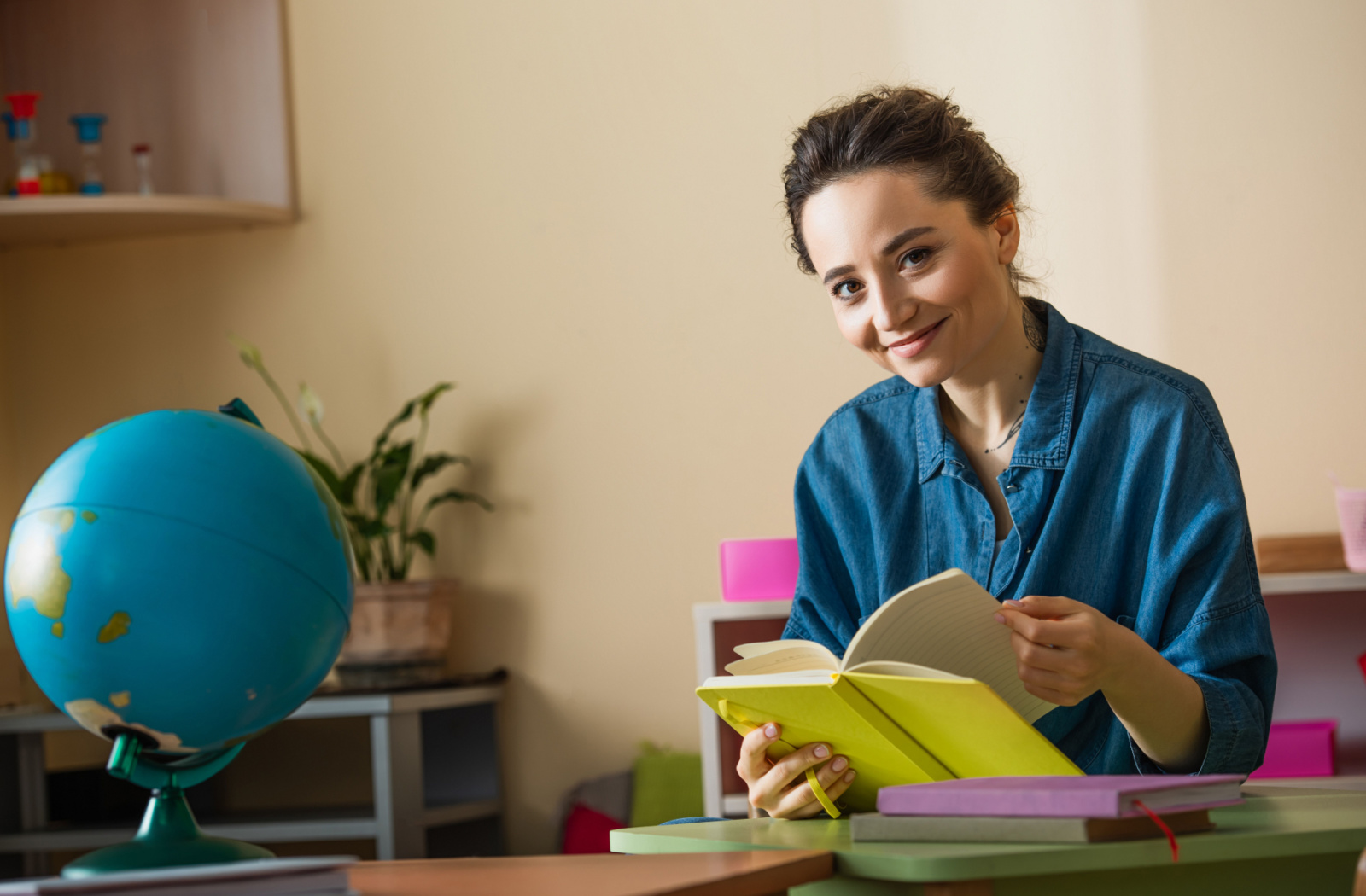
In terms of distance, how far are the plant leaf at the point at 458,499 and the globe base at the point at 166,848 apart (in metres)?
1.77

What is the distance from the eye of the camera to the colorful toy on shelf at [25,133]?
2594mm

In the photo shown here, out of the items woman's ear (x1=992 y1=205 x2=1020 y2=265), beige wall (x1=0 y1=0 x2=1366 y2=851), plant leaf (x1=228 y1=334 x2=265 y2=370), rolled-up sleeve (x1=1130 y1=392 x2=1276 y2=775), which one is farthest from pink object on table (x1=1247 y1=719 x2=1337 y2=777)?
plant leaf (x1=228 y1=334 x2=265 y2=370)

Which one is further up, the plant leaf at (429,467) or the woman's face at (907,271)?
the woman's face at (907,271)

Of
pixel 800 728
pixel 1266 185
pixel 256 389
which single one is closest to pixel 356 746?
pixel 256 389

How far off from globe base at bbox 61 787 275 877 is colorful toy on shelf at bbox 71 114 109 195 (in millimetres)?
2135

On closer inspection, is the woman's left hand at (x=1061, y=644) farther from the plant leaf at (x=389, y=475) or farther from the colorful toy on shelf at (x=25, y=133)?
the colorful toy on shelf at (x=25, y=133)

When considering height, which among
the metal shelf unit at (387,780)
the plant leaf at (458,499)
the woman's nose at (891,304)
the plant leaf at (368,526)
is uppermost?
A: the woman's nose at (891,304)

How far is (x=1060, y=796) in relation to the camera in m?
0.78

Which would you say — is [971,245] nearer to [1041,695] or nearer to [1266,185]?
[1041,695]

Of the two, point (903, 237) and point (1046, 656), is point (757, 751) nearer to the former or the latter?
point (1046, 656)

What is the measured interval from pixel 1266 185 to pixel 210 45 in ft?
7.11

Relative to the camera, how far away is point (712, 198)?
258 cm

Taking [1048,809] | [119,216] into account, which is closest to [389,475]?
[119,216]

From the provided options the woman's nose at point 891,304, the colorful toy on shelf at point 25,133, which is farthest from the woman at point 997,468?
the colorful toy on shelf at point 25,133
